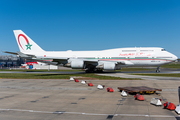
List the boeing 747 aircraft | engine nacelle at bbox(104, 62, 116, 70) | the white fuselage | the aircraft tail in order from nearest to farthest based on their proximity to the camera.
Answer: engine nacelle at bbox(104, 62, 116, 70) < the boeing 747 aircraft < the white fuselage < the aircraft tail

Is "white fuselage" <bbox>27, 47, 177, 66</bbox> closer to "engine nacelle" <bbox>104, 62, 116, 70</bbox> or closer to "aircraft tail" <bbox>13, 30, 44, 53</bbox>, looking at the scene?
"engine nacelle" <bbox>104, 62, 116, 70</bbox>

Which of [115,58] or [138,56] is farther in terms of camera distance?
[115,58]

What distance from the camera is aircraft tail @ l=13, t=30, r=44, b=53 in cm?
4066

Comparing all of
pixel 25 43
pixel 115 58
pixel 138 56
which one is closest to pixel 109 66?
pixel 115 58

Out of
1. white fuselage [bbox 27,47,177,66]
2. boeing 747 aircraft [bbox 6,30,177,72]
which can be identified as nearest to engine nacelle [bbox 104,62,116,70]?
boeing 747 aircraft [bbox 6,30,177,72]

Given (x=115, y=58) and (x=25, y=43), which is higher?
(x=25, y=43)

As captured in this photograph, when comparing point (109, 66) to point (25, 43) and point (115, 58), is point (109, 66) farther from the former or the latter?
point (25, 43)

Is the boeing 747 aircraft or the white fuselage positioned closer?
the boeing 747 aircraft

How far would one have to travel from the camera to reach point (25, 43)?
41.2m

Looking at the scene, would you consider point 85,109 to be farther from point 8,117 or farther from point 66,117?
point 8,117

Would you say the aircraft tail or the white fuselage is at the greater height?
the aircraft tail

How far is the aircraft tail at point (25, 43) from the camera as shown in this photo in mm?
40656

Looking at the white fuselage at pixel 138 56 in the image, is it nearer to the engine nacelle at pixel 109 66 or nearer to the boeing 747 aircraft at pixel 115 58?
the boeing 747 aircraft at pixel 115 58

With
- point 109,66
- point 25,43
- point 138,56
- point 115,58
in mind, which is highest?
point 25,43
